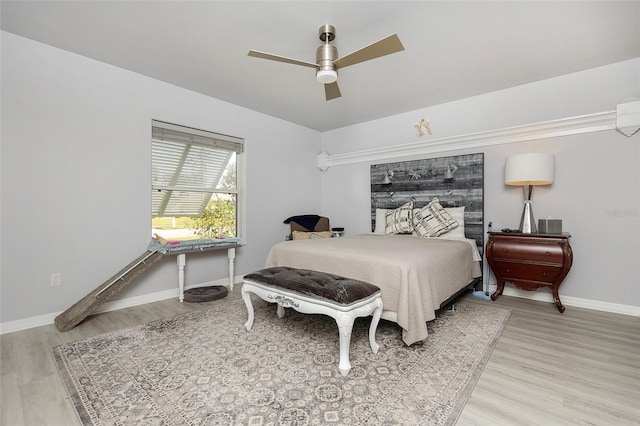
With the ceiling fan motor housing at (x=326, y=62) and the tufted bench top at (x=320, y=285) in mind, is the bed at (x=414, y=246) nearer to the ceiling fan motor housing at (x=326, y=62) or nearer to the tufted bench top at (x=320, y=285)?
the tufted bench top at (x=320, y=285)

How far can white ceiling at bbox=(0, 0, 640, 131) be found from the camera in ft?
7.28

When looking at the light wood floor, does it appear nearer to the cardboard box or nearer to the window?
the cardboard box

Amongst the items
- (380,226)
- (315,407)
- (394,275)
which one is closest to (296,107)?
(380,226)

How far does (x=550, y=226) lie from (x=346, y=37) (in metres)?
2.95

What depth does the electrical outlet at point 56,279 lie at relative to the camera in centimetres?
279

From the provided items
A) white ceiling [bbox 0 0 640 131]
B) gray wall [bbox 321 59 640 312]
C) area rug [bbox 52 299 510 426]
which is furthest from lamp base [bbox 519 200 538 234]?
white ceiling [bbox 0 0 640 131]

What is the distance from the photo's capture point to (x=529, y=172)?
3.11 meters

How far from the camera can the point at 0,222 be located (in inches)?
99.4

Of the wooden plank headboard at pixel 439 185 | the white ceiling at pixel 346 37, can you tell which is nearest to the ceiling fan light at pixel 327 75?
the white ceiling at pixel 346 37

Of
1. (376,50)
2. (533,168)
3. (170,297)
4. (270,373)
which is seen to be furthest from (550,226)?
(170,297)

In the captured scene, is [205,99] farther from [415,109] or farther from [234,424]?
[234,424]

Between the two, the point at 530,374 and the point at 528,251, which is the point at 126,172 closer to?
the point at 530,374

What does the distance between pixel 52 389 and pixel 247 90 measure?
3.32 metres

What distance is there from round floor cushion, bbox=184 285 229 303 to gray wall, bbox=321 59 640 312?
138 inches
